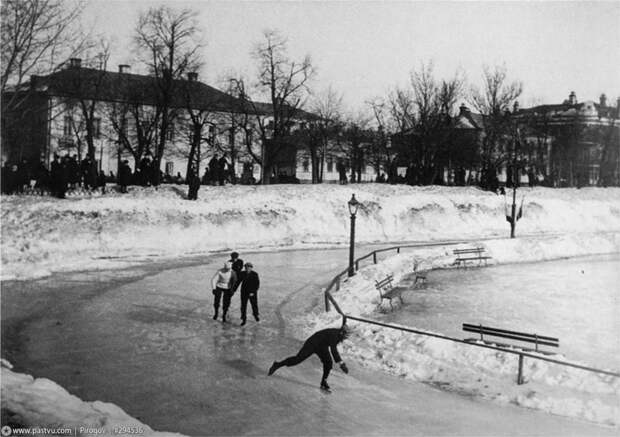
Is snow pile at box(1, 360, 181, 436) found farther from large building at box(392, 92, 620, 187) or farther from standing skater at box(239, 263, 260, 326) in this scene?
large building at box(392, 92, 620, 187)

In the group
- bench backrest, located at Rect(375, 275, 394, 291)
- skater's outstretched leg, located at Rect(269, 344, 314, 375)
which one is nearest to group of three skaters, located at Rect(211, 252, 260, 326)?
skater's outstretched leg, located at Rect(269, 344, 314, 375)

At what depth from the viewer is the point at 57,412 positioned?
8.69 metres

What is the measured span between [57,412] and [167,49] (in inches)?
702

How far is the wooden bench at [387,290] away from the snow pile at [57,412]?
12.6m

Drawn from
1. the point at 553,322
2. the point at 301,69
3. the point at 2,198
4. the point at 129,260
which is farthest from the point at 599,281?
the point at 2,198

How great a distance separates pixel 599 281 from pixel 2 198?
2464cm

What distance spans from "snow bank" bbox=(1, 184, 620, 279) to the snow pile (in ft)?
35.8

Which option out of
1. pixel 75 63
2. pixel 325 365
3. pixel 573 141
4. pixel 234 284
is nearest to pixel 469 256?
pixel 573 141

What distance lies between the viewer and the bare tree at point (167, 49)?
18031 mm

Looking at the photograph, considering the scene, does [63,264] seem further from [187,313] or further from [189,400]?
[189,400]

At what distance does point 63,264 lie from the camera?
23.1 metres

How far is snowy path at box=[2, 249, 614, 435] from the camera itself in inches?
361

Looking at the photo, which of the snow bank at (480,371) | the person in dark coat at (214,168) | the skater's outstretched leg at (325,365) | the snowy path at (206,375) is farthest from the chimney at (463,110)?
the skater's outstretched leg at (325,365)

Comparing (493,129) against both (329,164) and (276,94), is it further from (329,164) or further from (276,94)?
(276,94)
